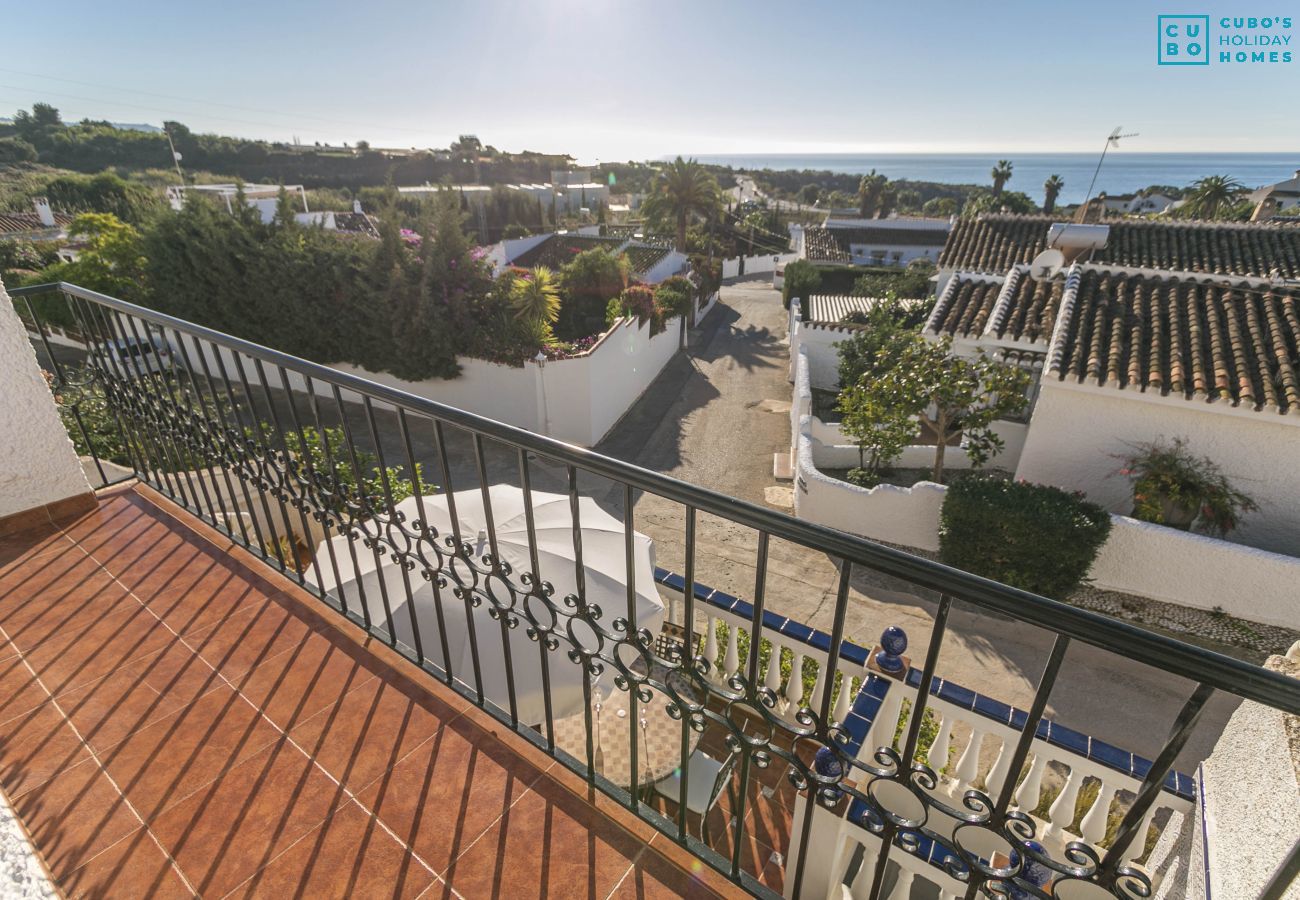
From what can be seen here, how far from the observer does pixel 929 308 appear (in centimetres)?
1830

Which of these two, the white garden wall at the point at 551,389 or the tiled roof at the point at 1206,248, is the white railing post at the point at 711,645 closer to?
the white garden wall at the point at 551,389

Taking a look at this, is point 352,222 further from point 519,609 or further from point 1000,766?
point 1000,766

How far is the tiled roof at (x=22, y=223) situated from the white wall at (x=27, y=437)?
40982 mm

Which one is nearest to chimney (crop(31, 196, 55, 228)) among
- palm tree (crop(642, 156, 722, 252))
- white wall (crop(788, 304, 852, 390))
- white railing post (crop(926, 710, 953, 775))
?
palm tree (crop(642, 156, 722, 252))

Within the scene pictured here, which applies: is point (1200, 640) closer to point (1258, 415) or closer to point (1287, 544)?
point (1287, 544)

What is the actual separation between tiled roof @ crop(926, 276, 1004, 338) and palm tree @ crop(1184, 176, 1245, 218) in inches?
1416

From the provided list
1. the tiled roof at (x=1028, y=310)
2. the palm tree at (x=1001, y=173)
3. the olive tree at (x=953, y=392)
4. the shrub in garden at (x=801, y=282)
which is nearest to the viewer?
the olive tree at (x=953, y=392)

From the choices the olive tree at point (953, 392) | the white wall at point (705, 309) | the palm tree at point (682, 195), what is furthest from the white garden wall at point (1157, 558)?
the palm tree at point (682, 195)

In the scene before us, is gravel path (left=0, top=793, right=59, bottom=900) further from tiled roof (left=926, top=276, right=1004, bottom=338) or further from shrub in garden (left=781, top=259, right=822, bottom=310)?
shrub in garden (left=781, top=259, right=822, bottom=310)

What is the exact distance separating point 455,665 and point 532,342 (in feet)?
32.8

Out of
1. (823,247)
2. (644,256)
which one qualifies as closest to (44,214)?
(644,256)

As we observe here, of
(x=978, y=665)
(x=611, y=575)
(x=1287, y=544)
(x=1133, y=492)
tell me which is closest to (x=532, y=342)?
(x=611, y=575)

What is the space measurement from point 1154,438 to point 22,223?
50.3 m

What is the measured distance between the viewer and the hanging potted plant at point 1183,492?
27.2 feet
